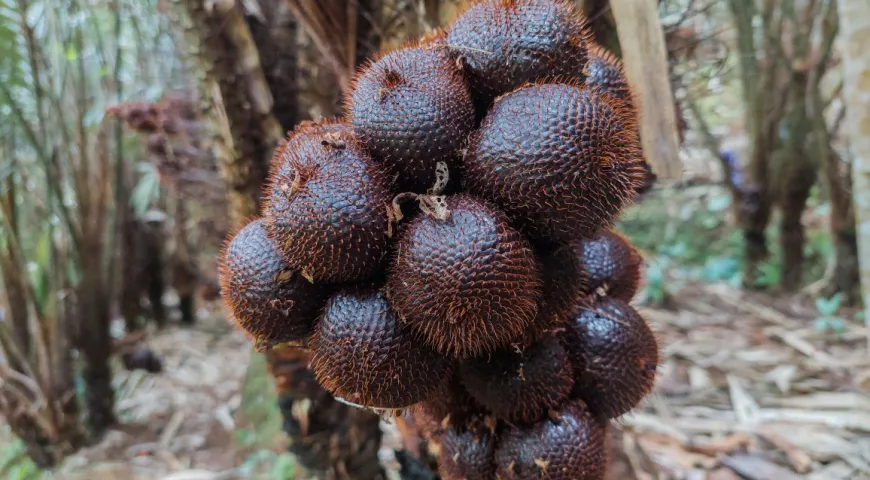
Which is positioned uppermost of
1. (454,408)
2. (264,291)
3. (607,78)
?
(607,78)

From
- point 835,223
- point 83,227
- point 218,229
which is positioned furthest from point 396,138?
point 835,223

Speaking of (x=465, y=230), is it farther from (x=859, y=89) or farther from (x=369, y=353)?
(x=859, y=89)

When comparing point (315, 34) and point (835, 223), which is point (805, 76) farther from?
point (315, 34)

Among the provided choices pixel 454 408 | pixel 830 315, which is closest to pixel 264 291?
pixel 454 408

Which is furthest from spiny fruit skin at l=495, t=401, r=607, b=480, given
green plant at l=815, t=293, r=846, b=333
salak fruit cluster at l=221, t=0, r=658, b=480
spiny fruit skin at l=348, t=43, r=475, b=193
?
green plant at l=815, t=293, r=846, b=333

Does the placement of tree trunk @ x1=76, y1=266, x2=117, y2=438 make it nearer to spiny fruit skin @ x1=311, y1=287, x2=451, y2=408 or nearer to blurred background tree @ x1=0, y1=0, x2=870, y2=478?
blurred background tree @ x1=0, y1=0, x2=870, y2=478
